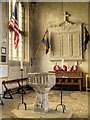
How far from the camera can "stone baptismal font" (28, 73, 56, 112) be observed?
410 centimetres

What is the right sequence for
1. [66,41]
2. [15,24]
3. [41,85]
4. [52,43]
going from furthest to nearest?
1. [52,43]
2. [66,41]
3. [15,24]
4. [41,85]

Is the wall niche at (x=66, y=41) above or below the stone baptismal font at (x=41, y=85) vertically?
above

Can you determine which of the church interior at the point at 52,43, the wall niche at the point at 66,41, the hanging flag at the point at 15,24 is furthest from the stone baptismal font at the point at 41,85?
the wall niche at the point at 66,41

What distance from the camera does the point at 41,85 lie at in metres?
4.09

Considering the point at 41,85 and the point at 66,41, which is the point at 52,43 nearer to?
the point at 66,41

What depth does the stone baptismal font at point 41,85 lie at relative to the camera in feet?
13.4

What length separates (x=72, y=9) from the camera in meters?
9.25

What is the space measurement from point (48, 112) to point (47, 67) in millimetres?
5244

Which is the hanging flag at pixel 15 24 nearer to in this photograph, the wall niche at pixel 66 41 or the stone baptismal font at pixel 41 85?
the wall niche at pixel 66 41

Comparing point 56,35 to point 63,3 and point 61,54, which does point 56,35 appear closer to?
point 61,54

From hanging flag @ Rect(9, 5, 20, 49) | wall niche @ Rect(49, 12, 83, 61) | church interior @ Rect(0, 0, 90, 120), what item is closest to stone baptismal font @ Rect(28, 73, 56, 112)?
church interior @ Rect(0, 0, 90, 120)

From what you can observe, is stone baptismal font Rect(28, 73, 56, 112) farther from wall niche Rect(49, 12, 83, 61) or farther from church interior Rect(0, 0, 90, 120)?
wall niche Rect(49, 12, 83, 61)

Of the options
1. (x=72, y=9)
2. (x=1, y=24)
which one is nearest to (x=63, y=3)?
(x=72, y=9)

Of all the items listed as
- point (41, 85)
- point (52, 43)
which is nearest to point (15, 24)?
point (52, 43)
